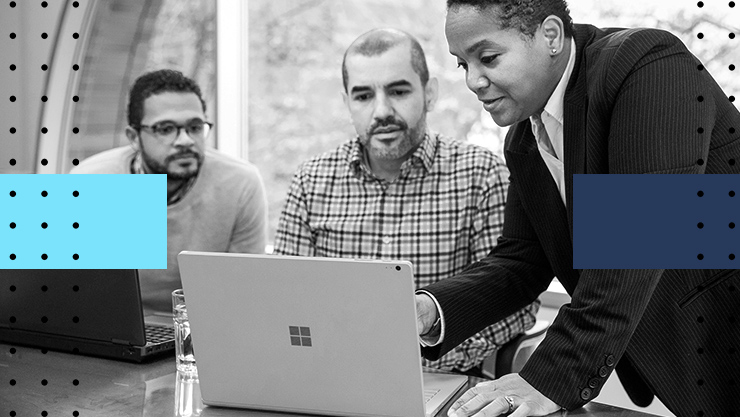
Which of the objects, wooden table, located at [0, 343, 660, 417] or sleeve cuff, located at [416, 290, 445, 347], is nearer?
wooden table, located at [0, 343, 660, 417]

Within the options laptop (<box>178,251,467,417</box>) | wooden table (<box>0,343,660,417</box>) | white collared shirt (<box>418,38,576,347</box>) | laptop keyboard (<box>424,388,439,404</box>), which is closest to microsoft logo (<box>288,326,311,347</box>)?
laptop (<box>178,251,467,417</box>)

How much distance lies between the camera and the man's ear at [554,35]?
4.60 feet

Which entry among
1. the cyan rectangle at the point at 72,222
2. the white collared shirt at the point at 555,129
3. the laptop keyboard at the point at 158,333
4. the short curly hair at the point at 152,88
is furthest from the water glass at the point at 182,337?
the short curly hair at the point at 152,88

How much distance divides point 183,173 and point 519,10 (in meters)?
1.52

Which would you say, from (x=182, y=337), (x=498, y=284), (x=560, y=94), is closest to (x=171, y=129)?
(x=182, y=337)

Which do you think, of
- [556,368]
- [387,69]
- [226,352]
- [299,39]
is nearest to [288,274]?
[226,352]

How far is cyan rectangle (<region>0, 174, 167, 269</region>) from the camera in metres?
0.82

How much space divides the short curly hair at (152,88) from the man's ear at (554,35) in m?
1.47

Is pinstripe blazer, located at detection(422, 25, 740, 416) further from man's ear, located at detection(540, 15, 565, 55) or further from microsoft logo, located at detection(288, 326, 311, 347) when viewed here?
microsoft logo, located at detection(288, 326, 311, 347)

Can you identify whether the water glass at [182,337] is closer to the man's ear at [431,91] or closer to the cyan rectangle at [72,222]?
the cyan rectangle at [72,222]

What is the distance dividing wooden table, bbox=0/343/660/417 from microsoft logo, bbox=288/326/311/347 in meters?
0.15

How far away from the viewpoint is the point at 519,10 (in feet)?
4.41

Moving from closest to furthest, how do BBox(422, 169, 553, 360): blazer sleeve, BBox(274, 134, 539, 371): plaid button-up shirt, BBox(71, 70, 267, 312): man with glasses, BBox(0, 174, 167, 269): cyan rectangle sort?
BBox(0, 174, 167, 269): cyan rectangle
BBox(422, 169, 553, 360): blazer sleeve
BBox(274, 134, 539, 371): plaid button-up shirt
BBox(71, 70, 267, 312): man with glasses

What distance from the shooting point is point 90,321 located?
1.63m
